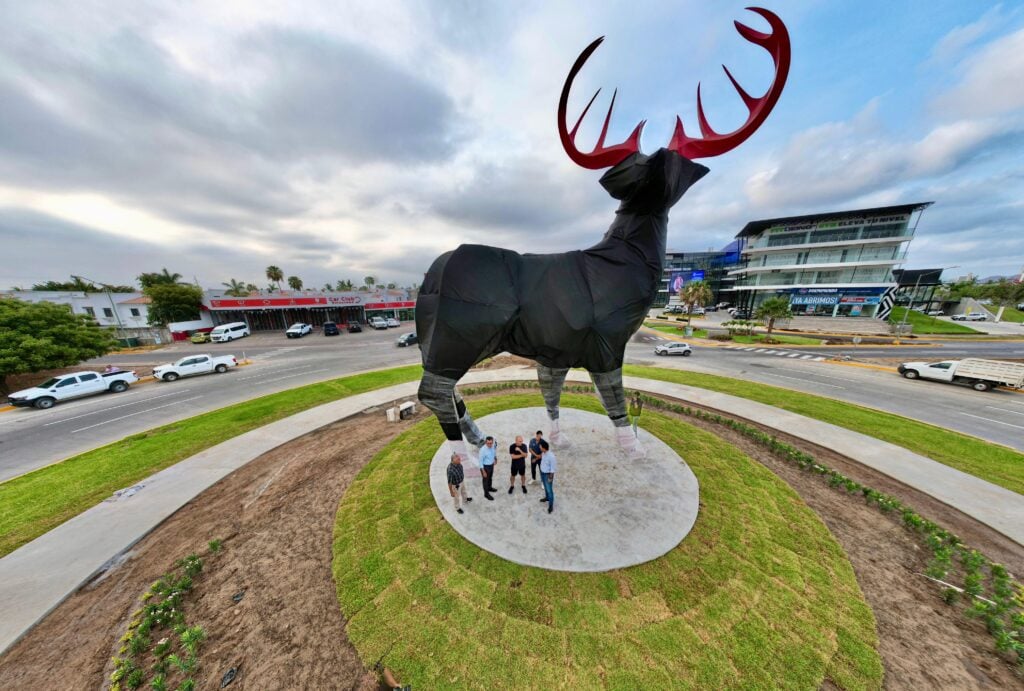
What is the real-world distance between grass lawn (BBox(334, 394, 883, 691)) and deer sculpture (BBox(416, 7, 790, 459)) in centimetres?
234

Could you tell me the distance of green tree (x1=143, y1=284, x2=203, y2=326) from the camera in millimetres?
31781

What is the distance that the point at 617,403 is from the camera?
6410 mm

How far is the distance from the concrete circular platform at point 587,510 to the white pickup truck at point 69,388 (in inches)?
775

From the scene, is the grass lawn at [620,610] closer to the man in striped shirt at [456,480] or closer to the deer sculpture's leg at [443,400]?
the man in striped shirt at [456,480]

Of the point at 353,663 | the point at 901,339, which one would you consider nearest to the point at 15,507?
the point at 353,663

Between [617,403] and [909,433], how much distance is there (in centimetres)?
977

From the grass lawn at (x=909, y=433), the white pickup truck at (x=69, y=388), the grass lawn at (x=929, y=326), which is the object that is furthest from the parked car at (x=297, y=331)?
the grass lawn at (x=929, y=326)

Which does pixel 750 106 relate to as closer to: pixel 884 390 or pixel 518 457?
pixel 518 457

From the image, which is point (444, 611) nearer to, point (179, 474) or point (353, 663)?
point (353, 663)

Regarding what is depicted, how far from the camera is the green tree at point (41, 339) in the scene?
13.6m

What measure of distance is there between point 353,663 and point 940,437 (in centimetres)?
1485

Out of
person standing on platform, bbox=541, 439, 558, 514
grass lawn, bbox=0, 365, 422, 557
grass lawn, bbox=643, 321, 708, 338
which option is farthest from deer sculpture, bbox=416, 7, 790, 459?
grass lawn, bbox=643, 321, 708, 338

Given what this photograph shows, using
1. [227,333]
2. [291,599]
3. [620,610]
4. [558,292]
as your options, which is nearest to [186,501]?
[291,599]

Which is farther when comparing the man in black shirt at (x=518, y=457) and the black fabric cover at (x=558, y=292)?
the man in black shirt at (x=518, y=457)
